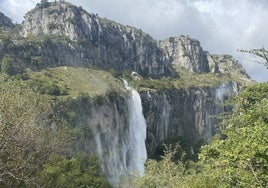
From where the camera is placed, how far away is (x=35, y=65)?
142 meters

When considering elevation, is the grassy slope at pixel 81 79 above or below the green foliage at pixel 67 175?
above

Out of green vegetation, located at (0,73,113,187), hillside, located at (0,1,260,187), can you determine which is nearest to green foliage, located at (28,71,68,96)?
hillside, located at (0,1,260,187)

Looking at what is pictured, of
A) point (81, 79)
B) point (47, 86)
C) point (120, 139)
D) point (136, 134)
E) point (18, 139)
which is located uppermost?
A: point (81, 79)

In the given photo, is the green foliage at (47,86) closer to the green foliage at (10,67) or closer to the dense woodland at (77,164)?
the green foliage at (10,67)

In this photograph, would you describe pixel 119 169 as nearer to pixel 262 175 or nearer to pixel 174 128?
pixel 174 128

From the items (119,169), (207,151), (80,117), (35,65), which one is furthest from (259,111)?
(35,65)

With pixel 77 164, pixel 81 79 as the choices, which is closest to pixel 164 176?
pixel 77 164

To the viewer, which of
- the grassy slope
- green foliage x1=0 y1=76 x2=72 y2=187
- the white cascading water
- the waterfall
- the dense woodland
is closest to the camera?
the dense woodland

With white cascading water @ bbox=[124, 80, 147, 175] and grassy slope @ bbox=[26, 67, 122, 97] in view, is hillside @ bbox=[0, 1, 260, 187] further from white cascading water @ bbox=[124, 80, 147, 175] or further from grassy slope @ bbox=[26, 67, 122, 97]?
white cascading water @ bbox=[124, 80, 147, 175]

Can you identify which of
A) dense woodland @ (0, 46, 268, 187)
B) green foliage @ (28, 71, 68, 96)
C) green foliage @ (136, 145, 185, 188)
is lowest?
green foliage @ (136, 145, 185, 188)

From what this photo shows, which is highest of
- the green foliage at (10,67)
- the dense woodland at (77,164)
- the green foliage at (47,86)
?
the green foliage at (10,67)

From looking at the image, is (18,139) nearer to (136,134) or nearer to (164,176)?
(164,176)

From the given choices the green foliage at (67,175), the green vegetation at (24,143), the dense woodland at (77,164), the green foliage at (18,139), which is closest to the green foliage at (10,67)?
the green foliage at (67,175)

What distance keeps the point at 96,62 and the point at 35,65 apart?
1430 inches
